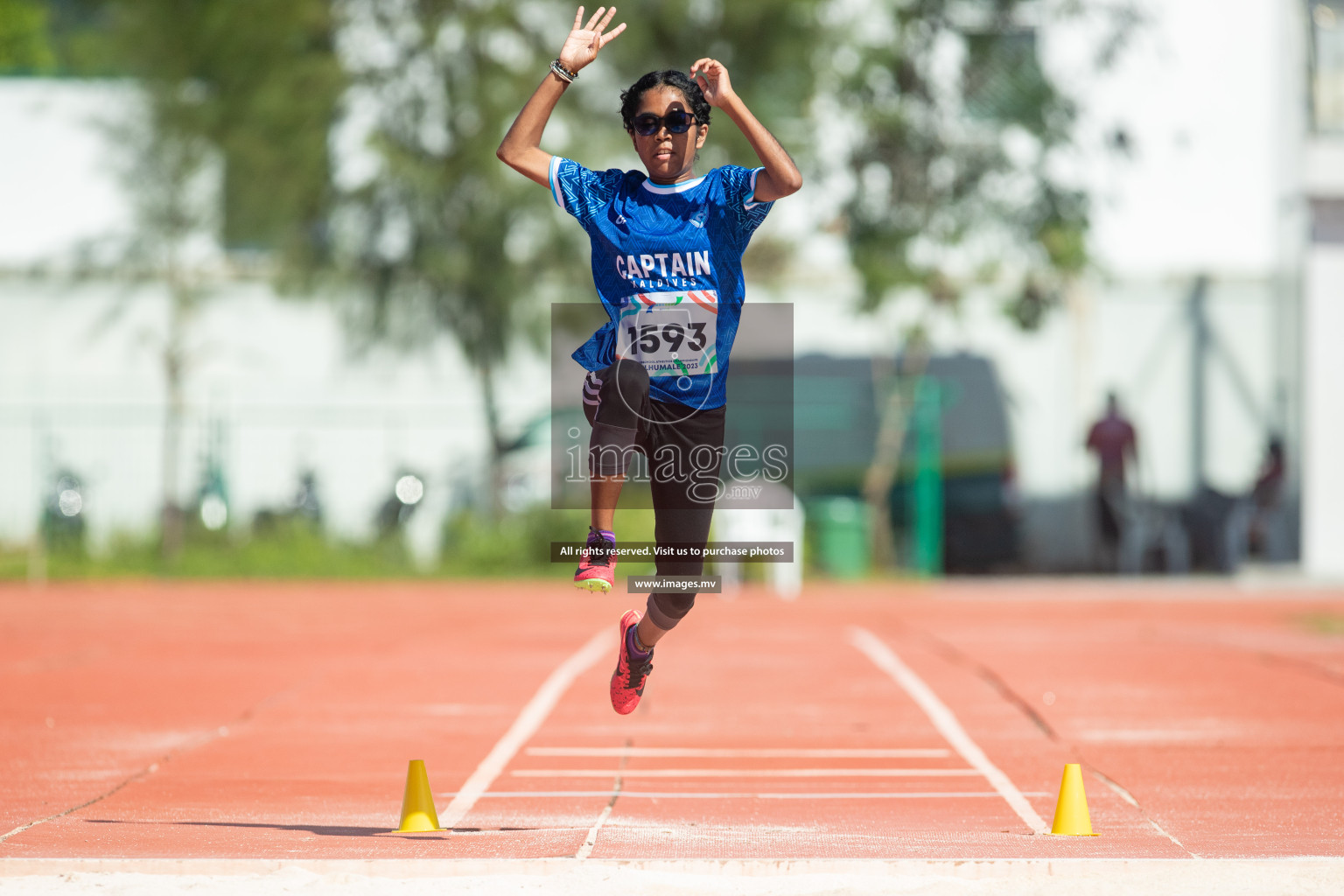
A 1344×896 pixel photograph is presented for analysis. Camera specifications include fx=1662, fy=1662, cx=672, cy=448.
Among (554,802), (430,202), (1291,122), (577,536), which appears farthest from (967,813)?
(1291,122)

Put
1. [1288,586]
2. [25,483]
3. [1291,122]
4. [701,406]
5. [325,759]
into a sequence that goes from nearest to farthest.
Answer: [701,406] → [325,759] → [1288,586] → [1291,122] → [25,483]

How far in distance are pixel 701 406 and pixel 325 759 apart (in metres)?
3.79

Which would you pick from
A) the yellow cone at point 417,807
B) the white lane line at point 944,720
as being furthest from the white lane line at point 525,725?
the white lane line at point 944,720

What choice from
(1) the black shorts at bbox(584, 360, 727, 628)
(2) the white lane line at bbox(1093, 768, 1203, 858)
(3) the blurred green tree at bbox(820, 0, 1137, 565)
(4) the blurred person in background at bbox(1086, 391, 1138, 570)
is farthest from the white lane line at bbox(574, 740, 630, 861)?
(4) the blurred person in background at bbox(1086, 391, 1138, 570)

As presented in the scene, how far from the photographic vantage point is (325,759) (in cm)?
891

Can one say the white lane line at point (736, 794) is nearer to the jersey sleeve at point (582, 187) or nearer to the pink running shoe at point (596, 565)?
the pink running shoe at point (596, 565)

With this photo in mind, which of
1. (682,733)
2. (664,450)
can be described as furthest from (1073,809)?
(682,733)

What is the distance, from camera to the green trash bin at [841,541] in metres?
21.2

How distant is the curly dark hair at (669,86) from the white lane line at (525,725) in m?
3.04

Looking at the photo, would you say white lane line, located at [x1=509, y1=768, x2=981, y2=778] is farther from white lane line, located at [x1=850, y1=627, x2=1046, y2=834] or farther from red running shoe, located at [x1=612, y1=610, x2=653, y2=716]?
red running shoe, located at [x1=612, y1=610, x2=653, y2=716]

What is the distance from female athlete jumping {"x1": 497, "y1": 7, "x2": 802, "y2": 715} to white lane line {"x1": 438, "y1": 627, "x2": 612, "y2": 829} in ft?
5.96

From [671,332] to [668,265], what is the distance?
0.25 metres

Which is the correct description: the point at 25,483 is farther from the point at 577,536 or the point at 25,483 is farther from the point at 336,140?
the point at 577,536

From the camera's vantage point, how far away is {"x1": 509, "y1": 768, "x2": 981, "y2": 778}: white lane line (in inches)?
332
